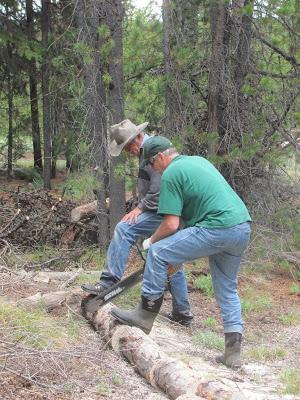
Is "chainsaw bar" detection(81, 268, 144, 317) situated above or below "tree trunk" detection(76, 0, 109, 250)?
below

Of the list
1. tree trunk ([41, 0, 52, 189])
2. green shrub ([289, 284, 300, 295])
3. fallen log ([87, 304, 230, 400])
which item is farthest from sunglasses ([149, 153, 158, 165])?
tree trunk ([41, 0, 52, 189])

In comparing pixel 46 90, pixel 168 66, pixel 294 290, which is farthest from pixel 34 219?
pixel 46 90

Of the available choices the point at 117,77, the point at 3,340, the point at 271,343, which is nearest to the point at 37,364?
the point at 3,340

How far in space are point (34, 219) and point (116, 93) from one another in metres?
2.55

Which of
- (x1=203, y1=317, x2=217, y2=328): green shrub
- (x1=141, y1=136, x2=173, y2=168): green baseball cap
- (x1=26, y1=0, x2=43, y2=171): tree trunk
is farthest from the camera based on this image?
(x1=26, y1=0, x2=43, y2=171): tree trunk

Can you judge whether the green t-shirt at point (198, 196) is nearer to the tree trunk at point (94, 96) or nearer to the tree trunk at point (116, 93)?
the tree trunk at point (116, 93)

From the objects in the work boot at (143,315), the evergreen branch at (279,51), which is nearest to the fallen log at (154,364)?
the work boot at (143,315)

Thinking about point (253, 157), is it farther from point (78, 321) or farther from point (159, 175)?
point (78, 321)

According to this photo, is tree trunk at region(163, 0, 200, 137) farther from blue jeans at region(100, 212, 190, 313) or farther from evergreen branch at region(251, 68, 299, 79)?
blue jeans at region(100, 212, 190, 313)

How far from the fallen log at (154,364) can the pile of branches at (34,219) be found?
13.9 feet

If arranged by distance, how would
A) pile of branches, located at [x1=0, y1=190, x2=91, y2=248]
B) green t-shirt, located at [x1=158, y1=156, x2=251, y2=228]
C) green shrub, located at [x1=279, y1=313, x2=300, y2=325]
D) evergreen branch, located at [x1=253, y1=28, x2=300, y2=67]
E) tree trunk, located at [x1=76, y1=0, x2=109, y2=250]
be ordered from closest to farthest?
green t-shirt, located at [x1=158, y1=156, x2=251, y2=228]
green shrub, located at [x1=279, y1=313, x2=300, y2=325]
evergreen branch, located at [x1=253, y1=28, x2=300, y2=67]
tree trunk, located at [x1=76, y1=0, x2=109, y2=250]
pile of branches, located at [x1=0, y1=190, x2=91, y2=248]

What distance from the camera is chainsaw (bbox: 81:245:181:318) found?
206 inches

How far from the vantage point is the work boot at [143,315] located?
16.1 ft

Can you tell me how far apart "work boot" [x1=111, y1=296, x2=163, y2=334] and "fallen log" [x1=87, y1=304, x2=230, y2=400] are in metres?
0.05
